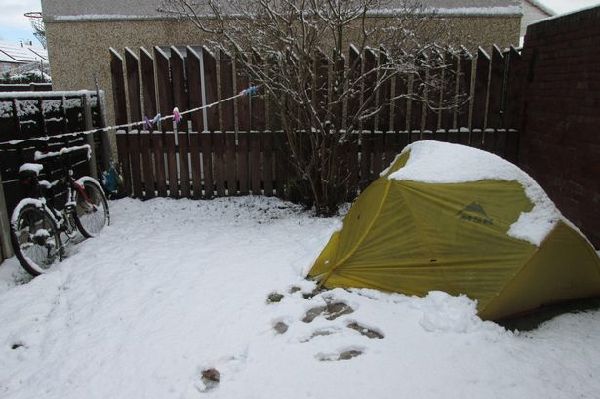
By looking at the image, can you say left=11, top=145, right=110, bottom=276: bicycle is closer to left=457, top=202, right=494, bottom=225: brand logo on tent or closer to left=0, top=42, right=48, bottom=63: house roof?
left=457, top=202, right=494, bottom=225: brand logo on tent

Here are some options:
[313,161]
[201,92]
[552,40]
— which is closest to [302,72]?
[313,161]

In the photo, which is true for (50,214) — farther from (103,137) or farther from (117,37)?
(117,37)

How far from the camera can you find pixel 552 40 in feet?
17.2

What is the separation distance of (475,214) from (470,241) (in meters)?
0.20

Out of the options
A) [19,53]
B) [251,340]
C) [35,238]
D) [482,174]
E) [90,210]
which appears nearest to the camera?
[251,340]

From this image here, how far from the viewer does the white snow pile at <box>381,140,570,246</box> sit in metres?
3.13

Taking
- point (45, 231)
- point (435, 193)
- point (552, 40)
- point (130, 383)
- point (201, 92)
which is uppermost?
point (552, 40)

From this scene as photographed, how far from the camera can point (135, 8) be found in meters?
8.26

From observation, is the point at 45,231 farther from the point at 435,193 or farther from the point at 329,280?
the point at 435,193

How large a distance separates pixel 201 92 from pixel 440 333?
4.67m

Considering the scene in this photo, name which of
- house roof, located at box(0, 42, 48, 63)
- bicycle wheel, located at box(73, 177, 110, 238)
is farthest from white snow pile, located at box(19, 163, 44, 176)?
house roof, located at box(0, 42, 48, 63)

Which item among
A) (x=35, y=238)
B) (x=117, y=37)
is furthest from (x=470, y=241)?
(x=117, y=37)

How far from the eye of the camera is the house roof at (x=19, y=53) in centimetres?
2935

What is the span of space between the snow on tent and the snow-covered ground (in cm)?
16
